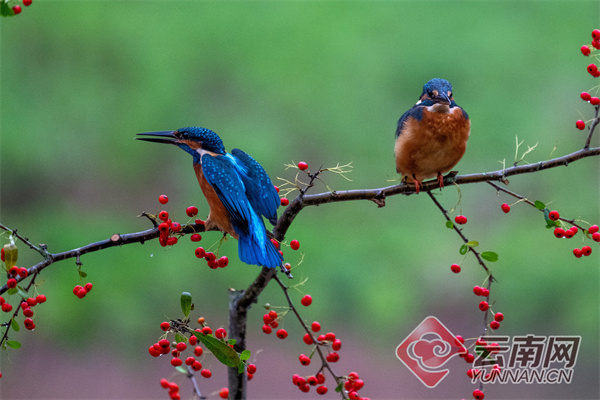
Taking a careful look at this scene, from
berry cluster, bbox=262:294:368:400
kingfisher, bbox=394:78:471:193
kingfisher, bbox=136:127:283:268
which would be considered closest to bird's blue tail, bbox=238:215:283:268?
kingfisher, bbox=136:127:283:268

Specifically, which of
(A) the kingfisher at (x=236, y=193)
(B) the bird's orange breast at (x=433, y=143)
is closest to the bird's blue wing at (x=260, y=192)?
(A) the kingfisher at (x=236, y=193)

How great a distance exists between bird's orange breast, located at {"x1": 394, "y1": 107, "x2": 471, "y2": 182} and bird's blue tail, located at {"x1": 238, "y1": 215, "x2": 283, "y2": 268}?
41 cm

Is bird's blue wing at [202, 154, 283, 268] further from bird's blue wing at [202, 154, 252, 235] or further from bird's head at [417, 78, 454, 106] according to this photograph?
bird's head at [417, 78, 454, 106]

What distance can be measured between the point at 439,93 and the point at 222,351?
0.62 m

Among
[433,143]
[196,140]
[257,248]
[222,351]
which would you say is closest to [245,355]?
[222,351]

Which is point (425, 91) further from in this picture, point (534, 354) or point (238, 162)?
point (534, 354)

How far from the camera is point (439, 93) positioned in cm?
120

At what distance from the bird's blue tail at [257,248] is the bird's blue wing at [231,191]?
0.01 meters

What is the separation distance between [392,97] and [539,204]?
5.43 ft

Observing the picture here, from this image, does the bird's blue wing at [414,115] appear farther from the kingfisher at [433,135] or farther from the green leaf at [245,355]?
the green leaf at [245,355]

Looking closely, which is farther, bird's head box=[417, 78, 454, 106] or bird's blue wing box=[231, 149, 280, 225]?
bird's head box=[417, 78, 454, 106]

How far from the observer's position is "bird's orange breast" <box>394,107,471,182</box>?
1.22m

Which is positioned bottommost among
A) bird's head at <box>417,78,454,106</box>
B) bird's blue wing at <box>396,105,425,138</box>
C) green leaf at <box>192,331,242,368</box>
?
green leaf at <box>192,331,242,368</box>

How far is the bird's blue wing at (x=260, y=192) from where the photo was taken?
99 centimetres
